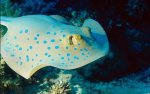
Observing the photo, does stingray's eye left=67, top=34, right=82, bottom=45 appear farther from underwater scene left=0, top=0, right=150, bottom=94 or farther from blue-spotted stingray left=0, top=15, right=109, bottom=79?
underwater scene left=0, top=0, right=150, bottom=94

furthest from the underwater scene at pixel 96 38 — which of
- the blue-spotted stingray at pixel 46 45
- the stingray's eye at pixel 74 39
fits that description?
the stingray's eye at pixel 74 39

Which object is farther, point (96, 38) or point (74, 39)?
point (96, 38)

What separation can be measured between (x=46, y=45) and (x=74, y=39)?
0.43 meters

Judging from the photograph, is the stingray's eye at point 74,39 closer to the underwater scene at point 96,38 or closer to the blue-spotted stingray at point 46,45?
the blue-spotted stingray at point 46,45

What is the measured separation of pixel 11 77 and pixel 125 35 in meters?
2.80

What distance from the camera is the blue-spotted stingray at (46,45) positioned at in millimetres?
3633

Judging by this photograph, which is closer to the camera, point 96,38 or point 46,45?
point 46,45

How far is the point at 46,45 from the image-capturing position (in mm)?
3781

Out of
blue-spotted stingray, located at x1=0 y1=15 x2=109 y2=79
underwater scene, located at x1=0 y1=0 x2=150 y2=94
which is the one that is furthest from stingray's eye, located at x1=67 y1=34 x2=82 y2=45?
underwater scene, located at x1=0 y1=0 x2=150 y2=94

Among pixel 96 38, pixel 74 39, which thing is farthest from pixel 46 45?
pixel 96 38

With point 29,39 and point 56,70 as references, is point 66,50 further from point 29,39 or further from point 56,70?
point 56,70

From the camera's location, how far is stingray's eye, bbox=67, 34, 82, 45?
3.69 meters

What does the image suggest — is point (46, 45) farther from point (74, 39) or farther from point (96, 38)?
point (96, 38)

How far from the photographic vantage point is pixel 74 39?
371cm
